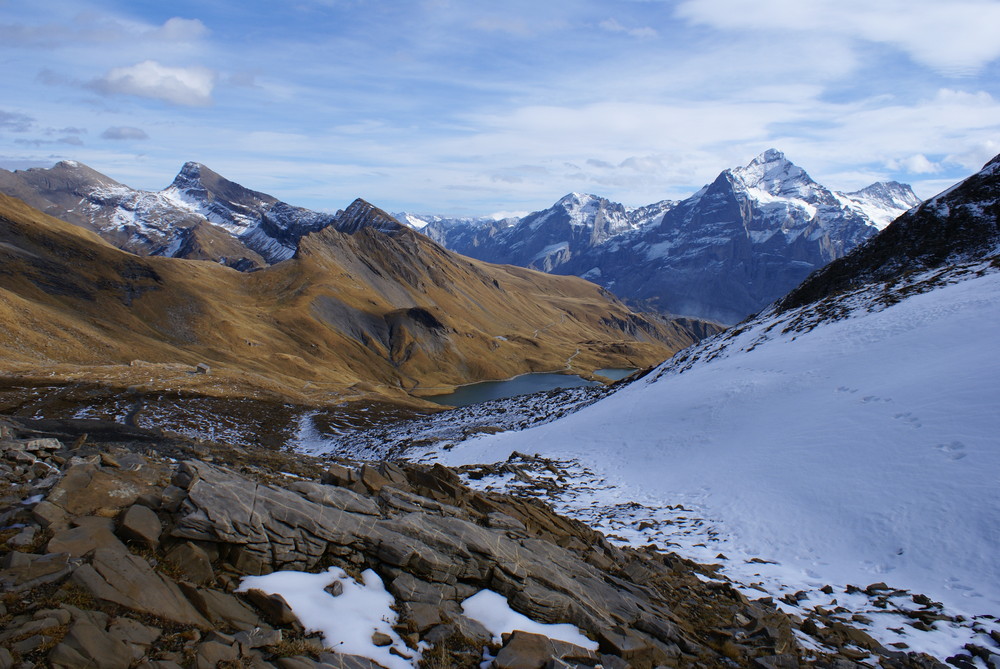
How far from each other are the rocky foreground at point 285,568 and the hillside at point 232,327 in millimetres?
40840

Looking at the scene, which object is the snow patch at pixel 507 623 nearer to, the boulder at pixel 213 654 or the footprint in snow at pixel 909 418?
the boulder at pixel 213 654

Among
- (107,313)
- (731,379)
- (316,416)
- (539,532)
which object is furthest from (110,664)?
(107,313)

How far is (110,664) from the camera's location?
258 inches

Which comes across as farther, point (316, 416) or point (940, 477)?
point (316, 416)

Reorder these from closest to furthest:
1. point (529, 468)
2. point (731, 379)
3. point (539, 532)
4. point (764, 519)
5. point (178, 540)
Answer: point (178, 540) → point (539, 532) → point (764, 519) → point (529, 468) → point (731, 379)

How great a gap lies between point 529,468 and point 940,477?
15736mm

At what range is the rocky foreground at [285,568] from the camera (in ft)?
24.2

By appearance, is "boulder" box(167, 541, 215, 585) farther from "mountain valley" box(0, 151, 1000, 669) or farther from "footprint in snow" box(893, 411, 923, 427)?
"footprint in snow" box(893, 411, 923, 427)

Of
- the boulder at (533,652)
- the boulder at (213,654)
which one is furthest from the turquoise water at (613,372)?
the boulder at (213,654)

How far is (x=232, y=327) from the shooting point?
99188 millimetres

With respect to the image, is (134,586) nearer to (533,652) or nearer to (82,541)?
(82,541)

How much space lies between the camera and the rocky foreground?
737 centimetres

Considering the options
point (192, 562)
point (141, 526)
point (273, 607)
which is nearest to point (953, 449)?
point (273, 607)

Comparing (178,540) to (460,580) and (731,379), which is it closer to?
(460,580)
